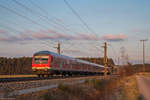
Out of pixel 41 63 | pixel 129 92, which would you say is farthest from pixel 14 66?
pixel 129 92

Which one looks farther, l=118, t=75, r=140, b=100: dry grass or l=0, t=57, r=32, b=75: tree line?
l=0, t=57, r=32, b=75: tree line

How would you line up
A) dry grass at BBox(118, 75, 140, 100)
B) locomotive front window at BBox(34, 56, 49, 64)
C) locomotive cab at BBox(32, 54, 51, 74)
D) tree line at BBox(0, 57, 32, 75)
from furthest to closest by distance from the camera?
tree line at BBox(0, 57, 32, 75)
locomotive front window at BBox(34, 56, 49, 64)
locomotive cab at BBox(32, 54, 51, 74)
dry grass at BBox(118, 75, 140, 100)

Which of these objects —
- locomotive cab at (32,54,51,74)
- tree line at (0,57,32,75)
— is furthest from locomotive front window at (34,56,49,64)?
tree line at (0,57,32,75)

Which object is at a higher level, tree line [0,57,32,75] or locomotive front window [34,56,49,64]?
locomotive front window [34,56,49,64]

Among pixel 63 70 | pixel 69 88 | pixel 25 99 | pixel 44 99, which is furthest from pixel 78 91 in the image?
pixel 63 70

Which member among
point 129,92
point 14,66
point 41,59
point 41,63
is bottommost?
point 129,92

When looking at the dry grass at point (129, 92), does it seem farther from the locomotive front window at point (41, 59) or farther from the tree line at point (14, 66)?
the tree line at point (14, 66)

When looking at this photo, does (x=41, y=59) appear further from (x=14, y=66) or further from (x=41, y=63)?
(x=14, y=66)

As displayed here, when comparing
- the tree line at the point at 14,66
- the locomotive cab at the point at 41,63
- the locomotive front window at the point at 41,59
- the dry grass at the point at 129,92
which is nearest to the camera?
the dry grass at the point at 129,92

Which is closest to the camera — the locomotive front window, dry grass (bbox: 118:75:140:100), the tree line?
dry grass (bbox: 118:75:140:100)

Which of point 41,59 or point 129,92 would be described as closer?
point 129,92

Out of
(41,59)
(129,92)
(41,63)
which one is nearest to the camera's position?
(129,92)

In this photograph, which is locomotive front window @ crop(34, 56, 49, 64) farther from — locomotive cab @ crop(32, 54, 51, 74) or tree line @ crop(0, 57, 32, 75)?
tree line @ crop(0, 57, 32, 75)

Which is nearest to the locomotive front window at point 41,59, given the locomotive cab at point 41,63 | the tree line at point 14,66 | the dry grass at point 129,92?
the locomotive cab at point 41,63
